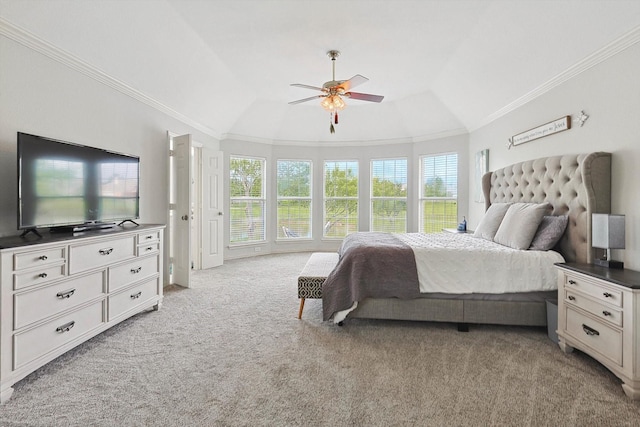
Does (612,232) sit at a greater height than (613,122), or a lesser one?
lesser

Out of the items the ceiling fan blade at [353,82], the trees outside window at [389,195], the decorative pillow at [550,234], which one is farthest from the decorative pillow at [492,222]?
the trees outside window at [389,195]

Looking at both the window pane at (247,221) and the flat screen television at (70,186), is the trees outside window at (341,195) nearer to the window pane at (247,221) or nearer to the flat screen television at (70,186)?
the window pane at (247,221)

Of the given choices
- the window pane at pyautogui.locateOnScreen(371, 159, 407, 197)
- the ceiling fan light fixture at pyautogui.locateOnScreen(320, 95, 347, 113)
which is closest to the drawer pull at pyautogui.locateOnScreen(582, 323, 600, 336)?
the ceiling fan light fixture at pyautogui.locateOnScreen(320, 95, 347, 113)

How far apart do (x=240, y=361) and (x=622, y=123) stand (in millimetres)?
3627

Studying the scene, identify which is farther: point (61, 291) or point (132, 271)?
point (132, 271)

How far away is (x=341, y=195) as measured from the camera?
713 centimetres

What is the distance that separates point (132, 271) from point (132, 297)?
252 mm

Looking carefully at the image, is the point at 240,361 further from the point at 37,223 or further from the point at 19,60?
the point at 19,60

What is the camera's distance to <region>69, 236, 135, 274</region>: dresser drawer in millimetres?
2352

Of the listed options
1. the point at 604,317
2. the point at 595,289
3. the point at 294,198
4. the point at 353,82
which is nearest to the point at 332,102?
the point at 353,82

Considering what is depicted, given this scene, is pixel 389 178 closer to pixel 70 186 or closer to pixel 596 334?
pixel 596 334

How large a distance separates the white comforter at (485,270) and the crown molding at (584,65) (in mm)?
1782

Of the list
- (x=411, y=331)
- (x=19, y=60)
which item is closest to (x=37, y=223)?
(x=19, y=60)

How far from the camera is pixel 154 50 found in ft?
11.2
